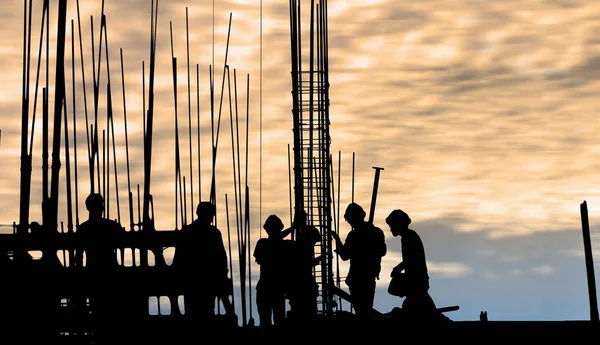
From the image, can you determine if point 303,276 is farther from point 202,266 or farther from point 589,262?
point 589,262

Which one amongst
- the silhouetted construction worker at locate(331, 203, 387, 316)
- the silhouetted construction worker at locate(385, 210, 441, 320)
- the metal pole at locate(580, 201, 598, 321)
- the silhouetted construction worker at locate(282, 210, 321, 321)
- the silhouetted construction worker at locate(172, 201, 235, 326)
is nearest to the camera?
the silhouetted construction worker at locate(172, 201, 235, 326)

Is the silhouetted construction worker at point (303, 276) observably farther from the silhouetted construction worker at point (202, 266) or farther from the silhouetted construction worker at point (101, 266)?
the silhouetted construction worker at point (101, 266)

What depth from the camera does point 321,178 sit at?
841 inches

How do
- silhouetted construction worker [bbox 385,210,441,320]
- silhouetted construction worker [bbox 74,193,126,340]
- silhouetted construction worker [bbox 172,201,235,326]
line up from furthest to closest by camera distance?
silhouetted construction worker [bbox 385,210,441,320], silhouetted construction worker [bbox 172,201,235,326], silhouetted construction worker [bbox 74,193,126,340]

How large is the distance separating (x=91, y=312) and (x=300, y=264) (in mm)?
3529

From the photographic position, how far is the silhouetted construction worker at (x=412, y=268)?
12.4m

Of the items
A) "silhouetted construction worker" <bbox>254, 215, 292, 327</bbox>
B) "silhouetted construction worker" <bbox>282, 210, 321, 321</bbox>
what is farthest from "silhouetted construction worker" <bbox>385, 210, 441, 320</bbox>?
"silhouetted construction worker" <bbox>254, 215, 292, 327</bbox>

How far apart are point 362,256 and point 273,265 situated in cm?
144

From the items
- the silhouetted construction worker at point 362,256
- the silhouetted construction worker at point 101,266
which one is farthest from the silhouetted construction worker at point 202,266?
the silhouetted construction worker at point 362,256

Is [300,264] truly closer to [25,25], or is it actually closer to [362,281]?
[362,281]

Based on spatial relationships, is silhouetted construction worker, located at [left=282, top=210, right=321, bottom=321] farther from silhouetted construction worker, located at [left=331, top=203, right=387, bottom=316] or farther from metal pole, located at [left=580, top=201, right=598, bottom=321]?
metal pole, located at [left=580, top=201, right=598, bottom=321]

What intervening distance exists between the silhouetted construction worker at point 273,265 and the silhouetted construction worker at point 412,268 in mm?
2260

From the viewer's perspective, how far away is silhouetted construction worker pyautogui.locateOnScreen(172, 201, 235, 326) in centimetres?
1123

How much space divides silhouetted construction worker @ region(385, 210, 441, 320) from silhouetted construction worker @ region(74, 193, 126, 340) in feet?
9.77
